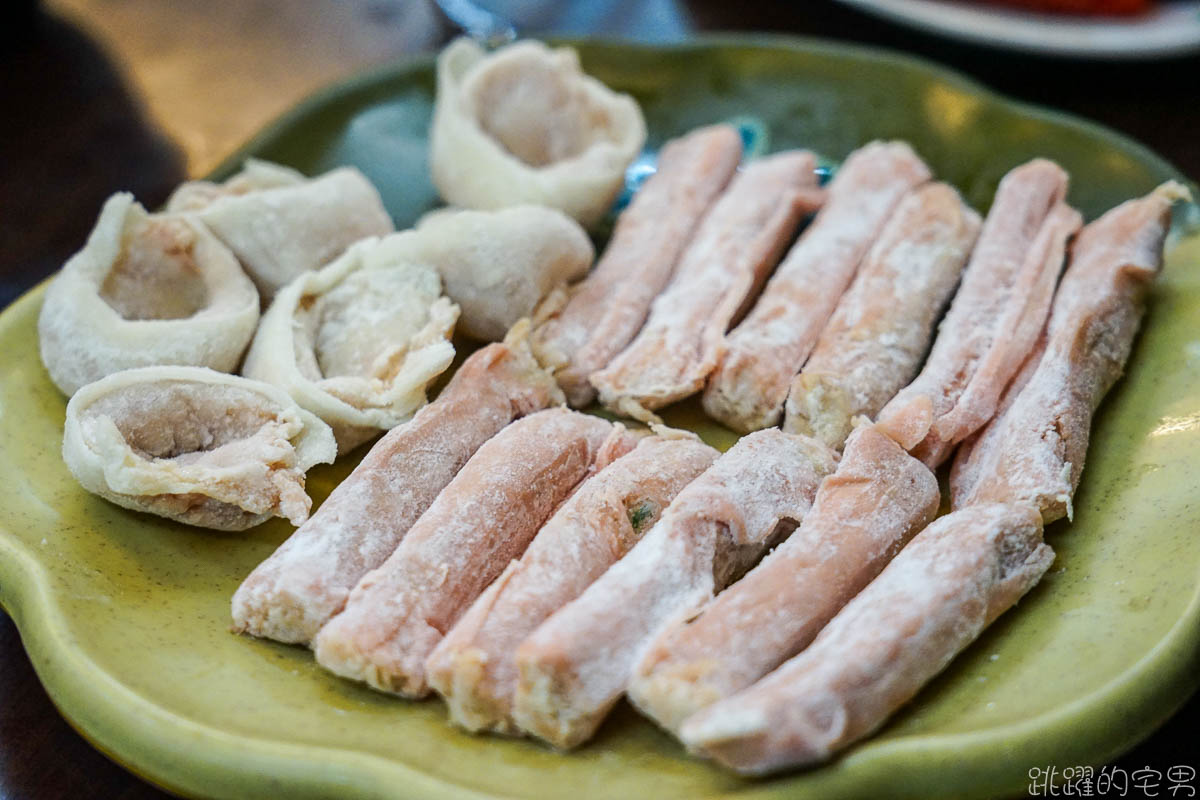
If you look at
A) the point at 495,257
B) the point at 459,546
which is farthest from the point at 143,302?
the point at 459,546

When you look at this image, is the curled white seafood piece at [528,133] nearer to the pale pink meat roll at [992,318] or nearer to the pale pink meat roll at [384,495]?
the pale pink meat roll at [384,495]

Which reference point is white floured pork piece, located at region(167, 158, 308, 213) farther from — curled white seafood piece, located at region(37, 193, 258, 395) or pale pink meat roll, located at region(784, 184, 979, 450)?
pale pink meat roll, located at region(784, 184, 979, 450)

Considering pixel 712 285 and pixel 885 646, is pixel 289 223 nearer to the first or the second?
pixel 712 285

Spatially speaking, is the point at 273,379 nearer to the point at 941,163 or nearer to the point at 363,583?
the point at 363,583

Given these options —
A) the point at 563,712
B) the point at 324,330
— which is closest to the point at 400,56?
the point at 324,330

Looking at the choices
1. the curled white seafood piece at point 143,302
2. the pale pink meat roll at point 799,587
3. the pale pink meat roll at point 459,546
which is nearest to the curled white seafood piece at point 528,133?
the curled white seafood piece at point 143,302

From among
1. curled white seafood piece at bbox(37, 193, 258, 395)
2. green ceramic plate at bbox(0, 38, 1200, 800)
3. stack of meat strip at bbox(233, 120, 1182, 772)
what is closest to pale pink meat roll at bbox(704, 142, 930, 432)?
stack of meat strip at bbox(233, 120, 1182, 772)
